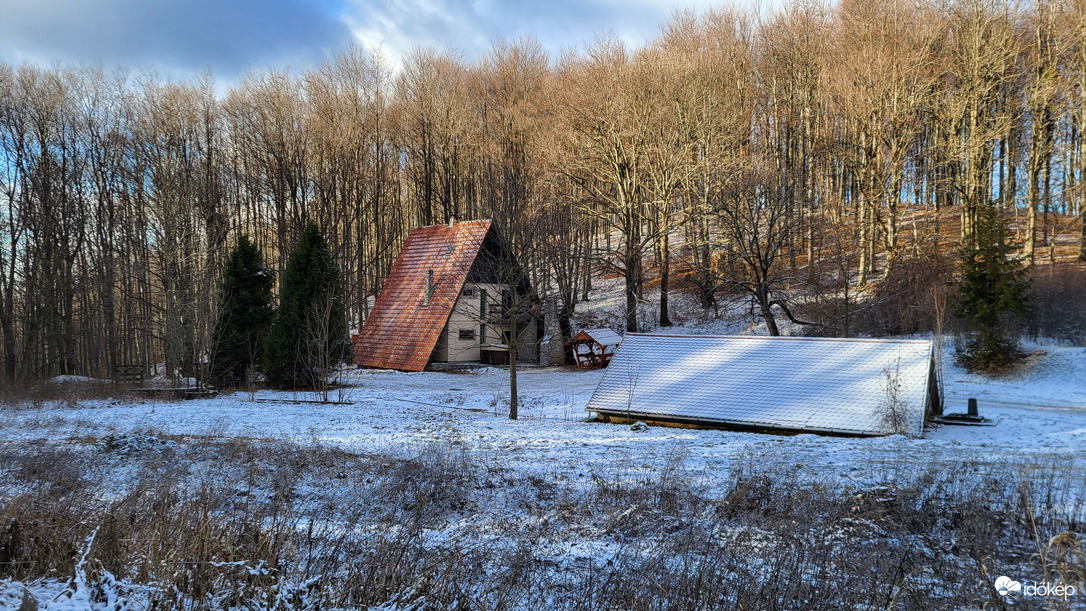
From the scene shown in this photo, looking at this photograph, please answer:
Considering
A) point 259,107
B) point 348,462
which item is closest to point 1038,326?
point 348,462

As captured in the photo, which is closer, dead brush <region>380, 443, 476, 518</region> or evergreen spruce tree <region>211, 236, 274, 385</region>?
dead brush <region>380, 443, 476, 518</region>

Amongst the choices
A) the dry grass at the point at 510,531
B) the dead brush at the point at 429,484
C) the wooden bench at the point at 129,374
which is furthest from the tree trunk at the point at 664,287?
the dead brush at the point at 429,484

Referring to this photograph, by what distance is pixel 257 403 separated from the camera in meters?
18.4

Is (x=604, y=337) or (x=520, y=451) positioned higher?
(x=604, y=337)

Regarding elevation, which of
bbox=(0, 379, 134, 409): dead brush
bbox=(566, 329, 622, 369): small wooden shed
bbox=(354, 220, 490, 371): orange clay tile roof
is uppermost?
bbox=(354, 220, 490, 371): orange clay tile roof

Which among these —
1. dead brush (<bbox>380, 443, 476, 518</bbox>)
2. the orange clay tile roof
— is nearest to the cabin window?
the orange clay tile roof

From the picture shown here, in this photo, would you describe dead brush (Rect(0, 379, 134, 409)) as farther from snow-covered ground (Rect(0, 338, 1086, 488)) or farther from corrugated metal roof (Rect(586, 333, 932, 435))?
corrugated metal roof (Rect(586, 333, 932, 435))

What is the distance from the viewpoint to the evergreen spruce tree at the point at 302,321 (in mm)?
21906

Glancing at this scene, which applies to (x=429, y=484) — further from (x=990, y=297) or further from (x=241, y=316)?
Answer: (x=990, y=297)

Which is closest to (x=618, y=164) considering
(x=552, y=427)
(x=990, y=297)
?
(x=990, y=297)

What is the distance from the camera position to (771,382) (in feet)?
49.6

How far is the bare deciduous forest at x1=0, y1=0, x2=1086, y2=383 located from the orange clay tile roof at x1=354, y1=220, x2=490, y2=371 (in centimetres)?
298

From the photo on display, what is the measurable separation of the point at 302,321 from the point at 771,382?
14.9 metres

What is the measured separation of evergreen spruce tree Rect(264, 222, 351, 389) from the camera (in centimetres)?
2191
